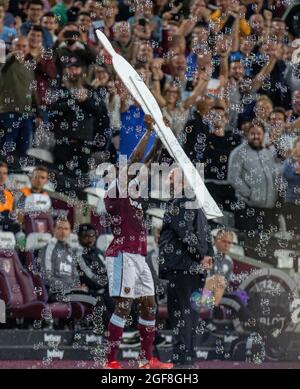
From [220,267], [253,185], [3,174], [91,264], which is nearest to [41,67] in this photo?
[3,174]

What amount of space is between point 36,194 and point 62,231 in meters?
0.49

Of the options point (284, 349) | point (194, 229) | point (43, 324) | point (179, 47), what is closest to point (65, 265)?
point (43, 324)

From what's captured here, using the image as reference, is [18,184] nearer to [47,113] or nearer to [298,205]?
[47,113]

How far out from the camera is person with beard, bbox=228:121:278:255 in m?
11.6

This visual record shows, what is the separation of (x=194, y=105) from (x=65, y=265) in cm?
227

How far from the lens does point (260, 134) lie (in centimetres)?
1177

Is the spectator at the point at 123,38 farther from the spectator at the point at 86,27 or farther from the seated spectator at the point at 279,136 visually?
the seated spectator at the point at 279,136

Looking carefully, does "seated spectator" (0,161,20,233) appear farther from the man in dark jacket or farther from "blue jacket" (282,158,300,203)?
"blue jacket" (282,158,300,203)

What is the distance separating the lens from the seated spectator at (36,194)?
10.9m

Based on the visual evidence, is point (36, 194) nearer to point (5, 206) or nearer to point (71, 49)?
point (5, 206)

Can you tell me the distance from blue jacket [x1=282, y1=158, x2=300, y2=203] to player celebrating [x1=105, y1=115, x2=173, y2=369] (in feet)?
7.53

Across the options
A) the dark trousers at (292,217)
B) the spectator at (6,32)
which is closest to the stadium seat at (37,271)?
the spectator at (6,32)

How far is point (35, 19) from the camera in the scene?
12125mm

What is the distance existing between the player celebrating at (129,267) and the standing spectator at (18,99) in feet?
6.10
